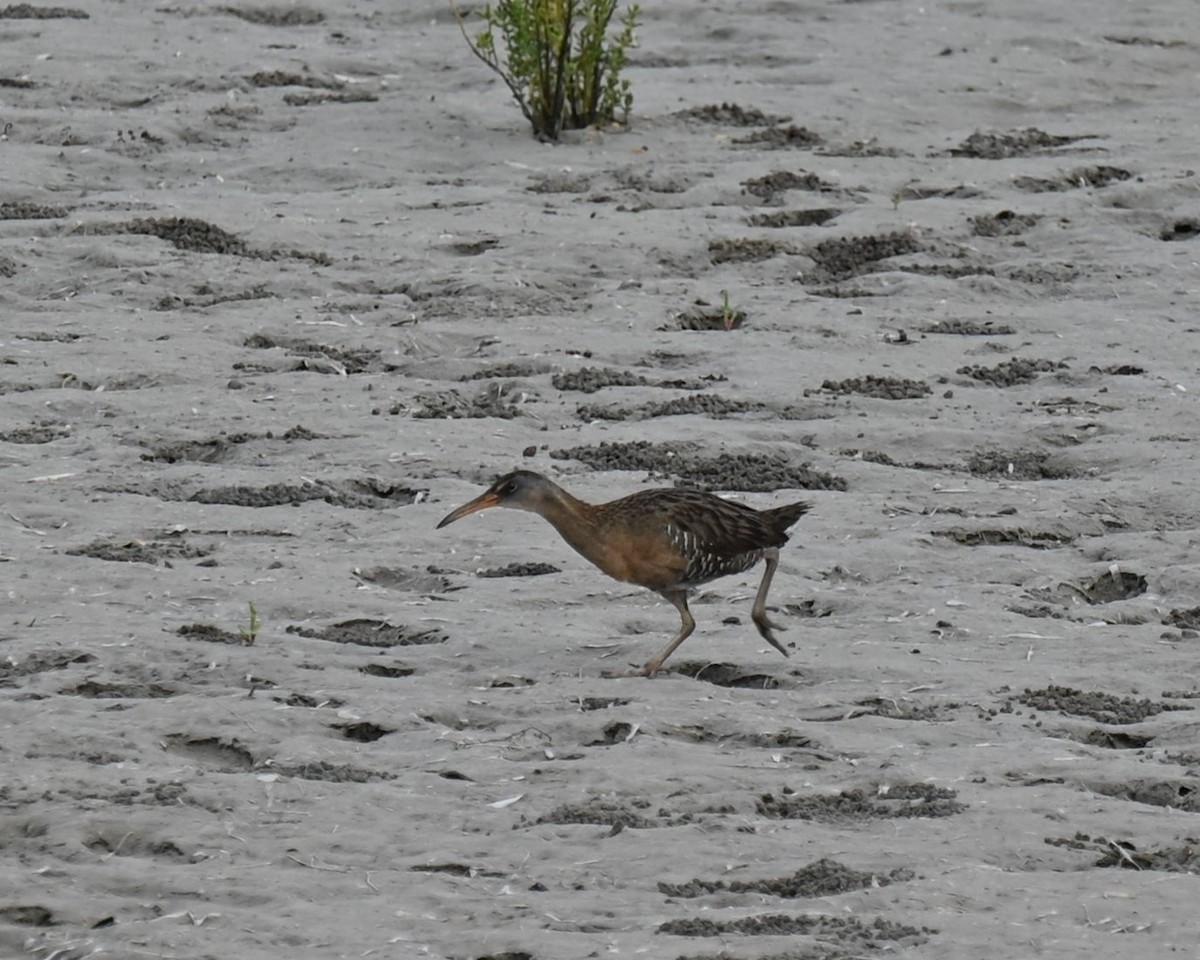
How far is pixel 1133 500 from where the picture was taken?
27.7 feet

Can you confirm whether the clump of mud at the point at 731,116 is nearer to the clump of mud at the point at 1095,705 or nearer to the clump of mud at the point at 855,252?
the clump of mud at the point at 855,252

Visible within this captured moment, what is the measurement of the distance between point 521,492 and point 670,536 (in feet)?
1.93

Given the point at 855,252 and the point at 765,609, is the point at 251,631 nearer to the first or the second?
the point at 765,609

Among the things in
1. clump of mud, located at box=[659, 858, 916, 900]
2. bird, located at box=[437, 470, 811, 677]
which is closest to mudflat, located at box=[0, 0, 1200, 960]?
clump of mud, located at box=[659, 858, 916, 900]

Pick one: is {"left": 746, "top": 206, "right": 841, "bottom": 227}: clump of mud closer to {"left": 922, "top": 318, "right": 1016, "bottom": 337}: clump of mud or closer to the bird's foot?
{"left": 922, "top": 318, "right": 1016, "bottom": 337}: clump of mud

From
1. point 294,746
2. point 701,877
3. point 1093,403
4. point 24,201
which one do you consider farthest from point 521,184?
point 701,877

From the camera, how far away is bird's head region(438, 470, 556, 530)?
23.7ft

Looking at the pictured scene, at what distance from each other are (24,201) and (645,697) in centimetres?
672

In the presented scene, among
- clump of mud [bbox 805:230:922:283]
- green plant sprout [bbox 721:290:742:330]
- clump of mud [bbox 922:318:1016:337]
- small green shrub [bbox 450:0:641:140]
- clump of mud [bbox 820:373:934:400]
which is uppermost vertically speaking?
small green shrub [bbox 450:0:641:140]

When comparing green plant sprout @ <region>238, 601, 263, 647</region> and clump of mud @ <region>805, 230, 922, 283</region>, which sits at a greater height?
clump of mud @ <region>805, 230, 922, 283</region>

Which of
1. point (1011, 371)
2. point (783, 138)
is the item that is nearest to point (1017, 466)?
point (1011, 371)

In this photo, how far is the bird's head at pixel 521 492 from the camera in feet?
23.7

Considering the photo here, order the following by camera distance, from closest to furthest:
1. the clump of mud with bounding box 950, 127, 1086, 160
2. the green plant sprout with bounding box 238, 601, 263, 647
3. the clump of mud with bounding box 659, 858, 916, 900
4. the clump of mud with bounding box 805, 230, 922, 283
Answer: the clump of mud with bounding box 659, 858, 916, 900 < the green plant sprout with bounding box 238, 601, 263, 647 < the clump of mud with bounding box 805, 230, 922, 283 < the clump of mud with bounding box 950, 127, 1086, 160

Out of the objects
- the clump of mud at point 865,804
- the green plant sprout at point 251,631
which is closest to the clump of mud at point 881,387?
the green plant sprout at point 251,631
